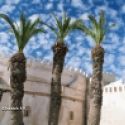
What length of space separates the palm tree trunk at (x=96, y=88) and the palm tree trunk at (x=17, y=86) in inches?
185

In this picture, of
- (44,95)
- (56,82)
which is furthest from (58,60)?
(44,95)

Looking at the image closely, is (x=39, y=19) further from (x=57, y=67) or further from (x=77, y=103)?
(x=77, y=103)

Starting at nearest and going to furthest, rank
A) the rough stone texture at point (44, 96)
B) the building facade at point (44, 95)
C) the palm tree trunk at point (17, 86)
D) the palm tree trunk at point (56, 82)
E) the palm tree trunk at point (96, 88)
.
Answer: the palm tree trunk at point (17, 86) < the palm tree trunk at point (96, 88) < the palm tree trunk at point (56, 82) < the building facade at point (44, 95) < the rough stone texture at point (44, 96)

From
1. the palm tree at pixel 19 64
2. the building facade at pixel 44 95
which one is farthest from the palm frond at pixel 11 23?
the building facade at pixel 44 95

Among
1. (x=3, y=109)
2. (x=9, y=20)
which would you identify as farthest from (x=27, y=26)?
(x=3, y=109)

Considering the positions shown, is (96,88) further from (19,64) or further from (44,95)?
(44,95)

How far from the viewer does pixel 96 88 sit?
25.3 metres

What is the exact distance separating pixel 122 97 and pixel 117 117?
1769 mm

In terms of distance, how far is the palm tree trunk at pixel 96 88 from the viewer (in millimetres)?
24859

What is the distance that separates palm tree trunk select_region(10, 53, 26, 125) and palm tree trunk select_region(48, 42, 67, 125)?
2758 mm

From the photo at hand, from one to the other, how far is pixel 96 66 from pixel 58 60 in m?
2.85

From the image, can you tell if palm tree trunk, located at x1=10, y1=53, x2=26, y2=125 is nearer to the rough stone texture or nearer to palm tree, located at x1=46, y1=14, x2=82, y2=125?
palm tree, located at x1=46, y1=14, x2=82, y2=125

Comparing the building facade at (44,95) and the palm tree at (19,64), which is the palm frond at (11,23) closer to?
the palm tree at (19,64)

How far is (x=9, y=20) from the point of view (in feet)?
82.3
